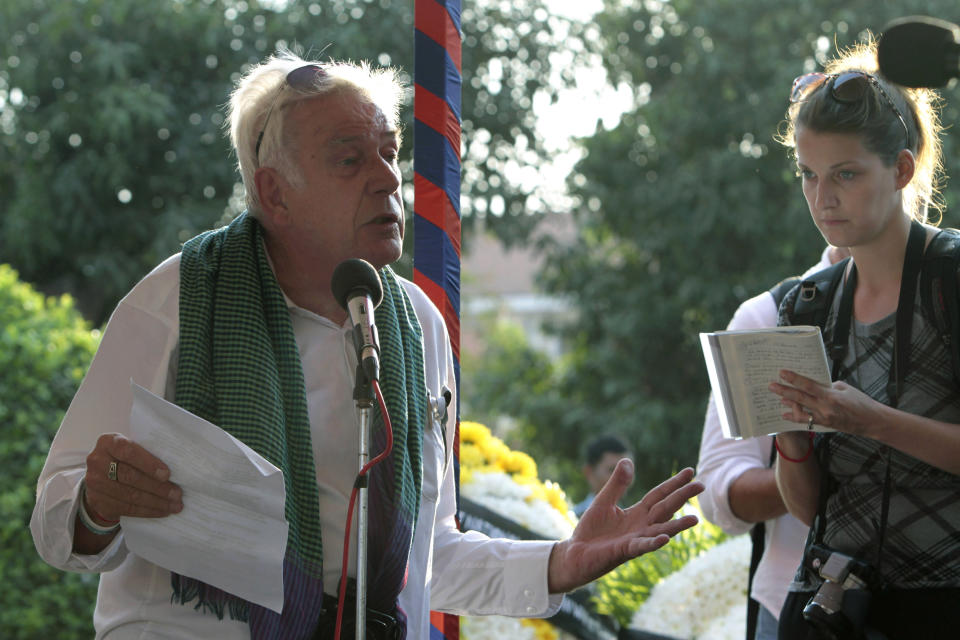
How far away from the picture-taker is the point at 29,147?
11.8m

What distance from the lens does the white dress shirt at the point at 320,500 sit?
2205 mm

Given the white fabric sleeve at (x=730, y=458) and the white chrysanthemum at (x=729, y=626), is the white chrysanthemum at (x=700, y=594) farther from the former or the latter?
the white fabric sleeve at (x=730, y=458)

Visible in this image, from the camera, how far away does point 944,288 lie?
7.51 feet

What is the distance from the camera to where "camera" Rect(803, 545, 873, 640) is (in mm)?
2217

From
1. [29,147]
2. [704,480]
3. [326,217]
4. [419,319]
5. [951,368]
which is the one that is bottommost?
[29,147]

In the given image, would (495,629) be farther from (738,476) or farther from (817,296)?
(817,296)

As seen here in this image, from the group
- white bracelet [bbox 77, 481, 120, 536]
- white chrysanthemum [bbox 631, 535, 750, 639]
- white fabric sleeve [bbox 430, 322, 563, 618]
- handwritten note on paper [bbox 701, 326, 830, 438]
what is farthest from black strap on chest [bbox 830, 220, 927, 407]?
white chrysanthemum [bbox 631, 535, 750, 639]

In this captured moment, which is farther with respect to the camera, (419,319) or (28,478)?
(28,478)

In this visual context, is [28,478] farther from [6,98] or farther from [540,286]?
[540,286]

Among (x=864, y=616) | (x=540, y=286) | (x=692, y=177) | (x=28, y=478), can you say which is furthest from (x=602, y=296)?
(x=864, y=616)

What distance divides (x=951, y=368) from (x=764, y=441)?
2.79 ft

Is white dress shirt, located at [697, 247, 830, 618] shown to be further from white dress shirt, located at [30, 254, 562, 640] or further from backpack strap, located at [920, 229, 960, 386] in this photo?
white dress shirt, located at [30, 254, 562, 640]

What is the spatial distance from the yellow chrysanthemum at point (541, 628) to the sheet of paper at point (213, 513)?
8.55ft

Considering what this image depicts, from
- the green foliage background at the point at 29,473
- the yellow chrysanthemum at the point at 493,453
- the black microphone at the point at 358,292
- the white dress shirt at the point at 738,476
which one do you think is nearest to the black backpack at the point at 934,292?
the white dress shirt at the point at 738,476
